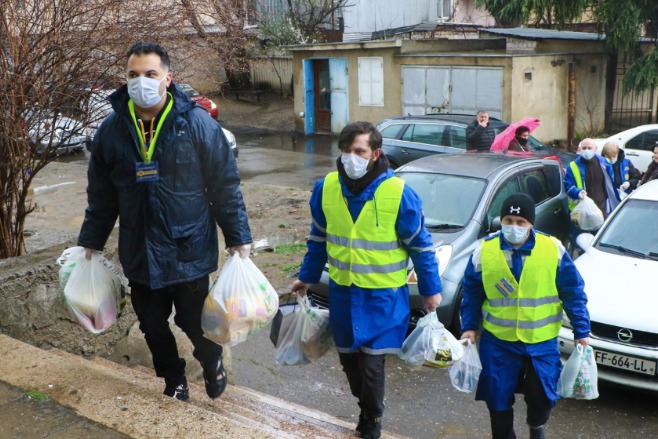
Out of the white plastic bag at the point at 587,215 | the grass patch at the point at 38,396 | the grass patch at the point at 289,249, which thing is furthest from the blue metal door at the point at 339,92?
the grass patch at the point at 38,396

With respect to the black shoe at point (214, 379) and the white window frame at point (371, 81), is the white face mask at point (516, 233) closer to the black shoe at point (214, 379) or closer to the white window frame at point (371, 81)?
the black shoe at point (214, 379)

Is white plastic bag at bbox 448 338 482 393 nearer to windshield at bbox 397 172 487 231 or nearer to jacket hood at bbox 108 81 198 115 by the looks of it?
jacket hood at bbox 108 81 198 115

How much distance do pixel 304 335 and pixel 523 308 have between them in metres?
1.19

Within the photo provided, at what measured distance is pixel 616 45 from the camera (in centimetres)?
1894

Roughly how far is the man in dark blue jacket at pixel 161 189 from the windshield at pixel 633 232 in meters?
4.09

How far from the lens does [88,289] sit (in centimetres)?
397

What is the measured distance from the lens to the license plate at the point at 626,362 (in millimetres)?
5371

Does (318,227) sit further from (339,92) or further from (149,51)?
(339,92)

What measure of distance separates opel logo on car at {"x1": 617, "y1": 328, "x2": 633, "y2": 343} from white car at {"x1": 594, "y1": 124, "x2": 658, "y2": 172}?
7835 millimetres

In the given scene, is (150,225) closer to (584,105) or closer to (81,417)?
(81,417)

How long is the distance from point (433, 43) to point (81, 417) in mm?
19290

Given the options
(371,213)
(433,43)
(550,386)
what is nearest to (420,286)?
(371,213)

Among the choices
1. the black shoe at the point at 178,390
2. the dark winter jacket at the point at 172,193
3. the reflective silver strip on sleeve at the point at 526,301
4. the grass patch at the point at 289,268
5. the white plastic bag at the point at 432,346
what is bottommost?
the grass patch at the point at 289,268

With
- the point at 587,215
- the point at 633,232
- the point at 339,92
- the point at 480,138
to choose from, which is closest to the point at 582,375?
the point at 633,232
